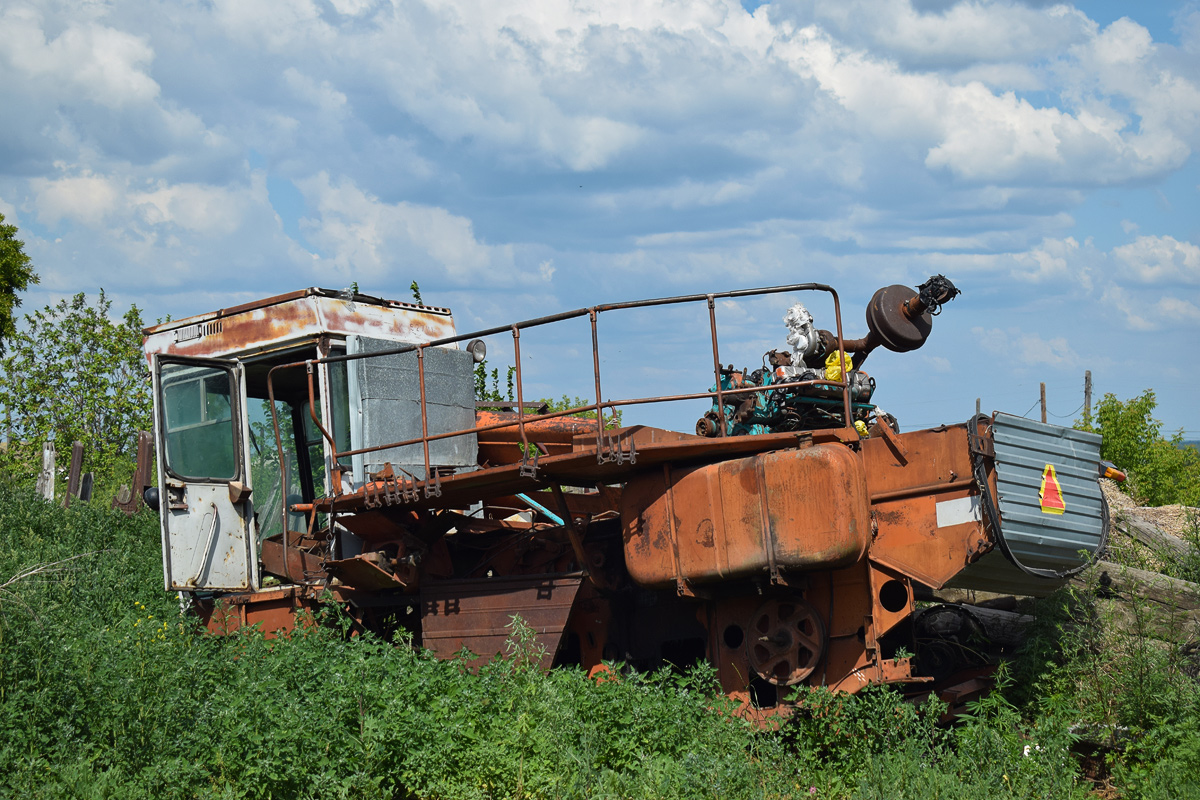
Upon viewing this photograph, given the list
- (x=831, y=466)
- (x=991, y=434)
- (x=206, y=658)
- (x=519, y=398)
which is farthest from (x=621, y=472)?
(x=206, y=658)

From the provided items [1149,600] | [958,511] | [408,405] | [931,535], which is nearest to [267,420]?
[408,405]

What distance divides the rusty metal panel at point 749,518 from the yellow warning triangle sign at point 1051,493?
1.19m

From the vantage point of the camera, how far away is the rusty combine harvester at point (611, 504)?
23.3ft

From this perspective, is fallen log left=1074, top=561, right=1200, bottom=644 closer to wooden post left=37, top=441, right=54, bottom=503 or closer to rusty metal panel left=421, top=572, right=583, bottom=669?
rusty metal panel left=421, top=572, right=583, bottom=669

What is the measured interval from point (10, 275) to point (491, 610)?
27.6 m

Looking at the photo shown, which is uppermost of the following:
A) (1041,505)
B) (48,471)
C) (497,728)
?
(48,471)

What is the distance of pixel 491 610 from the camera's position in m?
8.36

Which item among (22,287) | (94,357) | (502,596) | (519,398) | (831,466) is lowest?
(502,596)

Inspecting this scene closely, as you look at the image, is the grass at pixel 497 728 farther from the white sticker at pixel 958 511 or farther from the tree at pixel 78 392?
Result: the tree at pixel 78 392

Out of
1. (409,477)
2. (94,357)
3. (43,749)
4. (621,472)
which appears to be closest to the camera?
(43,749)

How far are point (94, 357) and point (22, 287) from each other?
6657mm

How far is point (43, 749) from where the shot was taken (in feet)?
20.2

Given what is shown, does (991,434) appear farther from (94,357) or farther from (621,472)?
(94,357)

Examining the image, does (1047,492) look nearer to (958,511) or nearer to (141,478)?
(958,511)
